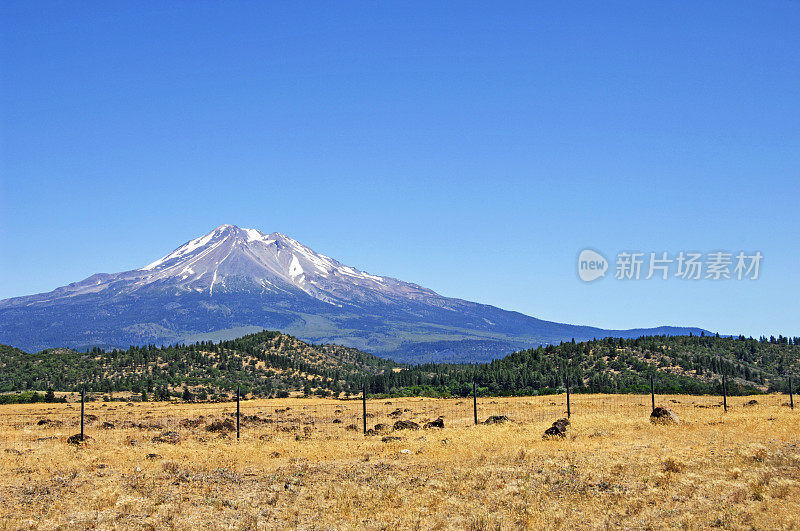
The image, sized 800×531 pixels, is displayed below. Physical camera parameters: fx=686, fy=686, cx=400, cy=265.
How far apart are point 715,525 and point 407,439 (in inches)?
722

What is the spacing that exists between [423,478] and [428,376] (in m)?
109

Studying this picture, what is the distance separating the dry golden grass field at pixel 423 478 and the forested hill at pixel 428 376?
157 ft

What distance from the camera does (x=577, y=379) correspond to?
9469 cm

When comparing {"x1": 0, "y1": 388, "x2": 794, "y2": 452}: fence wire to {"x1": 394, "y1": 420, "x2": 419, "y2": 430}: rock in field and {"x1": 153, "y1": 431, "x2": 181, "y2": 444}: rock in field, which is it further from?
{"x1": 153, "y1": 431, "x2": 181, "y2": 444}: rock in field

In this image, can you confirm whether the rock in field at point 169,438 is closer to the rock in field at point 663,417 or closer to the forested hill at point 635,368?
the rock in field at point 663,417

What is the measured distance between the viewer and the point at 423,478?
75.3 ft

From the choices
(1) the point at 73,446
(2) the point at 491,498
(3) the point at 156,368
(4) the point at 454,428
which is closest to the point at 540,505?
(2) the point at 491,498

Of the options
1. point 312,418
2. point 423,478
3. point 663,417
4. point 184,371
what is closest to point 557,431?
point 663,417

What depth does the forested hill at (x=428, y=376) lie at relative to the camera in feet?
301

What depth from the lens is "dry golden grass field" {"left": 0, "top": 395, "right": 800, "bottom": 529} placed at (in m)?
18.2

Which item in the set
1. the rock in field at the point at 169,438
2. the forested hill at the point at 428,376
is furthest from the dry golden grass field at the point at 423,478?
the forested hill at the point at 428,376

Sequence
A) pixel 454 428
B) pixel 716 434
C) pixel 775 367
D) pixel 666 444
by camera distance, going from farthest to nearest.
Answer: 1. pixel 775 367
2. pixel 454 428
3. pixel 716 434
4. pixel 666 444

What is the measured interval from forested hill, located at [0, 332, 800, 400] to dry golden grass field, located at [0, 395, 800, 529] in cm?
4800

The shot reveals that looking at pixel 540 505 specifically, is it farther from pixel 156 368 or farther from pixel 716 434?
pixel 156 368
